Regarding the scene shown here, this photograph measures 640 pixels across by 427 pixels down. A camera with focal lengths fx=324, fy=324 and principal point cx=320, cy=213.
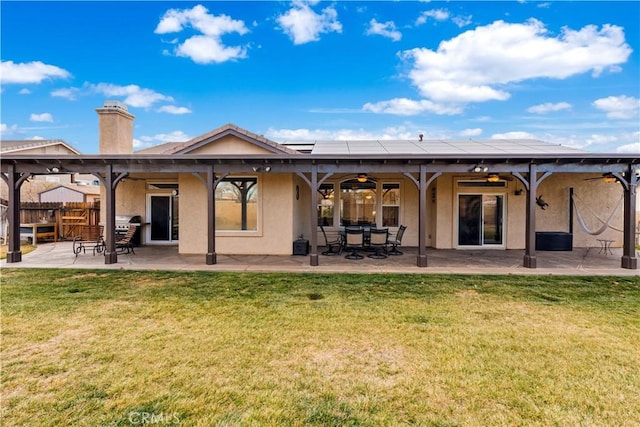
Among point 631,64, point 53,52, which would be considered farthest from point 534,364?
point 53,52

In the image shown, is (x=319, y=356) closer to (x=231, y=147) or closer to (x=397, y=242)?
(x=397, y=242)

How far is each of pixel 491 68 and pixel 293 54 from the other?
11036 millimetres

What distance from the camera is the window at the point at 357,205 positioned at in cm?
1210

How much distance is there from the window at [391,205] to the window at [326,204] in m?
1.94

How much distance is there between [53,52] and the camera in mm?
16453

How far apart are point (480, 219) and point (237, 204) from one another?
8.30 metres

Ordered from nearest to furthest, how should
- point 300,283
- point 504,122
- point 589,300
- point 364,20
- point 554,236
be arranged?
point 589,300 < point 300,283 < point 554,236 < point 364,20 < point 504,122

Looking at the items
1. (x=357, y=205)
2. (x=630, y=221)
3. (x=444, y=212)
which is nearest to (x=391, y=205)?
(x=357, y=205)

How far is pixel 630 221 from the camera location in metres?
7.87

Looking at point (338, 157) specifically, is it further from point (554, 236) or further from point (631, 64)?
point (631, 64)

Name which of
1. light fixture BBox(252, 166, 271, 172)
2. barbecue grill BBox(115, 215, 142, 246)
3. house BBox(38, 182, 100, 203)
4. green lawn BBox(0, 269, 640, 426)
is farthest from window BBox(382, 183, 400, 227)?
house BBox(38, 182, 100, 203)

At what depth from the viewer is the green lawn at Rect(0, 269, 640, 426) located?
251 cm

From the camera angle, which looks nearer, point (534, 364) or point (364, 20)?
point (534, 364)

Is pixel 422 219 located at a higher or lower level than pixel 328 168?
lower
